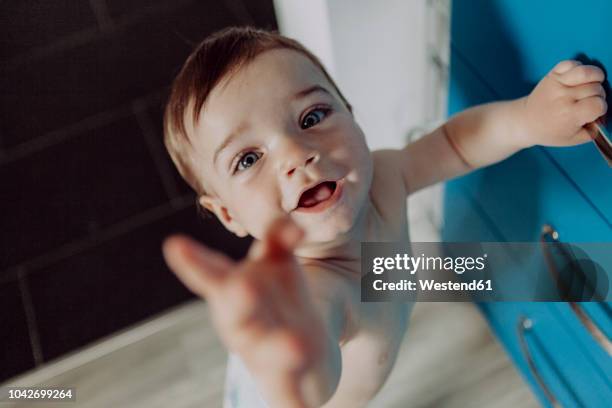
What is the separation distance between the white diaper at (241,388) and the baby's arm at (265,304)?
34 centimetres

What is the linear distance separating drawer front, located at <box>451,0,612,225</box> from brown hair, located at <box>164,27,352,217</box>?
16 centimetres

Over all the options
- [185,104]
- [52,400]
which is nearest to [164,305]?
[52,400]

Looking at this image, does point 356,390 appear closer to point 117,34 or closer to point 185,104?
point 185,104

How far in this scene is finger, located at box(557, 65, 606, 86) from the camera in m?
0.44

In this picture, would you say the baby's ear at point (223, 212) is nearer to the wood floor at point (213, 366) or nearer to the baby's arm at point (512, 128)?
the baby's arm at point (512, 128)

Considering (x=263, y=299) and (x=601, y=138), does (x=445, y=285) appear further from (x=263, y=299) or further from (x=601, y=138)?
(x=263, y=299)

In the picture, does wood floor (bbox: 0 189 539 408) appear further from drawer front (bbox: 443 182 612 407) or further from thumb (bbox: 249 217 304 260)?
thumb (bbox: 249 217 304 260)

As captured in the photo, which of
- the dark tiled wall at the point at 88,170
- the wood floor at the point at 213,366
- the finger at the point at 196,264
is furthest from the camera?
the dark tiled wall at the point at 88,170

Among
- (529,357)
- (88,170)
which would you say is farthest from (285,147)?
(88,170)

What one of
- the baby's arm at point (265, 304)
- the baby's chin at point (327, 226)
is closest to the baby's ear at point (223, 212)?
the baby's chin at point (327, 226)

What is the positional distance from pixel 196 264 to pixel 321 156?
0.23 metres

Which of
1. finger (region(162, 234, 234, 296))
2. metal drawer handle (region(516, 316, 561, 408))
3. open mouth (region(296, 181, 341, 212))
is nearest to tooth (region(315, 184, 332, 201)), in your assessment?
open mouth (region(296, 181, 341, 212))

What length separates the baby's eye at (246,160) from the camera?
51 centimetres

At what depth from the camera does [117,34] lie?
1.26m
